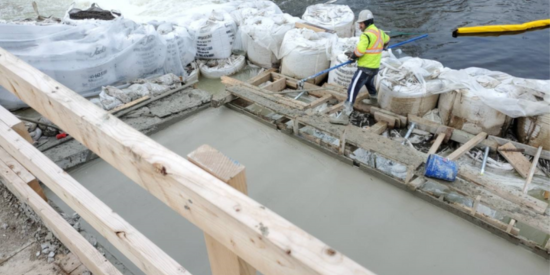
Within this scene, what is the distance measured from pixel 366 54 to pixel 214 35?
10.4ft

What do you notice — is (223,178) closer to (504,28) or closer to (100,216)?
(100,216)

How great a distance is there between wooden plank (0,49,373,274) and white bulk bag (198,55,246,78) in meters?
5.59

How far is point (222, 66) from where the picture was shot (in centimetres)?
683

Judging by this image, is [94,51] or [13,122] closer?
[13,122]

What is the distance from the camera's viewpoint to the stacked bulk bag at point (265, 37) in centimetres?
659

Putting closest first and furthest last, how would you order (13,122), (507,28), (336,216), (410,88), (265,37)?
(13,122)
(336,216)
(410,88)
(265,37)
(507,28)

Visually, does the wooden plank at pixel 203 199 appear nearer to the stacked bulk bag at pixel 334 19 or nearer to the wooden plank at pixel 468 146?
the wooden plank at pixel 468 146

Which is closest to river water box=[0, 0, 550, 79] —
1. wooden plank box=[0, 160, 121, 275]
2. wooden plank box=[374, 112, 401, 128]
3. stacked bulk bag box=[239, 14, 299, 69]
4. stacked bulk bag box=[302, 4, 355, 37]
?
stacked bulk bag box=[302, 4, 355, 37]

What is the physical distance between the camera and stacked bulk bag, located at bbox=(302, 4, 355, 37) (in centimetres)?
696

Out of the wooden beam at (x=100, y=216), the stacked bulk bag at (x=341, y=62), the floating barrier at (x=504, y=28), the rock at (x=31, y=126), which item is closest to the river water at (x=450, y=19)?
the floating barrier at (x=504, y=28)

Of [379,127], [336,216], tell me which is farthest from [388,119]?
[336,216]

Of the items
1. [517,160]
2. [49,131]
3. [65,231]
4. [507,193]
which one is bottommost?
[49,131]

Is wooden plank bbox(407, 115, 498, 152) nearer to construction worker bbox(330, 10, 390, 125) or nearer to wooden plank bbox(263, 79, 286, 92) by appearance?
construction worker bbox(330, 10, 390, 125)

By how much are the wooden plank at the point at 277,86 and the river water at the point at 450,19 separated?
4223 millimetres
